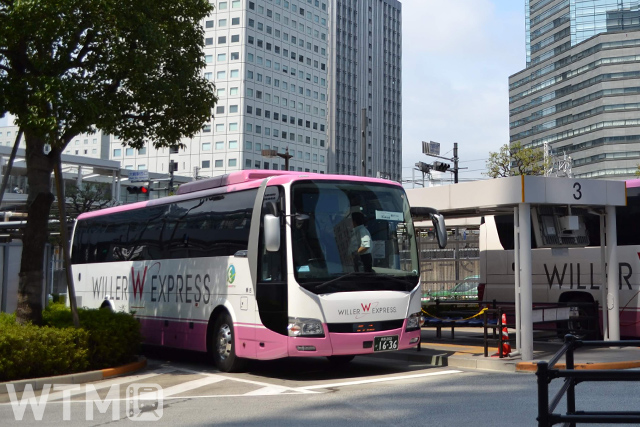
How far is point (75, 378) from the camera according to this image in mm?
12648

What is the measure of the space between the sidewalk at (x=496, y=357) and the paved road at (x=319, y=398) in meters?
0.44

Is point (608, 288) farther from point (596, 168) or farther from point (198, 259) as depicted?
point (596, 168)

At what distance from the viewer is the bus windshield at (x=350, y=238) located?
12.8 m

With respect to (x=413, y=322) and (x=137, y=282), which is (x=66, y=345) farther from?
(x=413, y=322)

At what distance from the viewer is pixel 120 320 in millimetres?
14562

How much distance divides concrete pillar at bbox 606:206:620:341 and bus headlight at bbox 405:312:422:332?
4708mm

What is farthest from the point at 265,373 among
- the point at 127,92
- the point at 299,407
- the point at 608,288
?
the point at 608,288

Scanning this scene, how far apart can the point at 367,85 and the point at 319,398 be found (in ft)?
510

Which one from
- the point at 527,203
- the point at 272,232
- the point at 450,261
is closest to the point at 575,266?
the point at 527,203

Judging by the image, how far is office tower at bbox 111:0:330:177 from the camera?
120375mm

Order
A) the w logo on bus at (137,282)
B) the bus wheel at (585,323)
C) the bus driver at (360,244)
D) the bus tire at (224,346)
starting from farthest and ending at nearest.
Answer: the w logo on bus at (137,282)
the bus wheel at (585,323)
the bus tire at (224,346)
the bus driver at (360,244)

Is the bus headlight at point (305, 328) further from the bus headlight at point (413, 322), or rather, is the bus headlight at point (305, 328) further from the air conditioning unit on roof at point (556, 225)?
the air conditioning unit on roof at point (556, 225)

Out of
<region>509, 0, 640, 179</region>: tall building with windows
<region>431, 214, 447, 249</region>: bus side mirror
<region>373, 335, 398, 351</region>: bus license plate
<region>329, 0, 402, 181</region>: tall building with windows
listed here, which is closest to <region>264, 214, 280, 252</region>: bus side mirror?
<region>373, 335, 398, 351</region>: bus license plate

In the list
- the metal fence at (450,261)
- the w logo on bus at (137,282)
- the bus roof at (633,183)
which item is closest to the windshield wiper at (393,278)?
the w logo on bus at (137,282)
